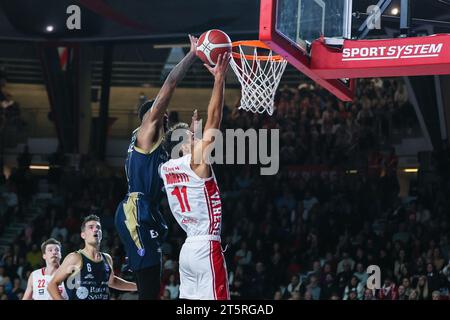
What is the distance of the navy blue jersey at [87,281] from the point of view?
8.97m

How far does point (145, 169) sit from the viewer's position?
8594mm

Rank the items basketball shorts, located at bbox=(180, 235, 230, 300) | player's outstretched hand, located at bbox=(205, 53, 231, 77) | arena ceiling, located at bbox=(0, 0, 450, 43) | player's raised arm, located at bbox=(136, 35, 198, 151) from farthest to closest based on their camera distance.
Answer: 1. arena ceiling, located at bbox=(0, 0, 450, 43)
2. player's raised arm, located at bbox=(136, 35, 198, 151)
3. basketball shorts, located at bbox=(180, 235, 230, 300)
4. player's outstretched hand, located at bbox=(205, 53, 231, 77)

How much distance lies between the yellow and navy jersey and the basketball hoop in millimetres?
1372

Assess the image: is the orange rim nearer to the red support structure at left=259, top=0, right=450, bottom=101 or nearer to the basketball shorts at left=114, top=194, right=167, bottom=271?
the red support structure at left=259, top=0, right=450, bottom=101

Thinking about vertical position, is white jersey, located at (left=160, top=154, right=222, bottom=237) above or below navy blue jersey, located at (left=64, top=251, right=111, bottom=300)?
above

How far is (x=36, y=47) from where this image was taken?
20.6 metres

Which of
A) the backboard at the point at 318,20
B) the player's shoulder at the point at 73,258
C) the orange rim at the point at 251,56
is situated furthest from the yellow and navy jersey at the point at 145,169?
the backboard at the point at 318,20

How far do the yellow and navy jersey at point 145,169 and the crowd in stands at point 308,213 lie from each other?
279 inches

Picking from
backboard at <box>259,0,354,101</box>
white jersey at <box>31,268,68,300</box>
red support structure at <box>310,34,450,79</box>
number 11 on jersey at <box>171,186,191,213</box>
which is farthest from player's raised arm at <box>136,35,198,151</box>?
white jersey at <box>31,268,68,300</box>

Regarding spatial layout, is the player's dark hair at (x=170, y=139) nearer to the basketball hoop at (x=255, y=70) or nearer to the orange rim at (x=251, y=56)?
the basketball hoop at (x=255, y=70)

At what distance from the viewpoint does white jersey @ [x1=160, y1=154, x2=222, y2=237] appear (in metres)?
7.98

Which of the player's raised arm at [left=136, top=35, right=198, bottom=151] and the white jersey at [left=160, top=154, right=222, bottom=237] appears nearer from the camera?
the white jersey at [left=160, top=154, right=222, bottom=237]

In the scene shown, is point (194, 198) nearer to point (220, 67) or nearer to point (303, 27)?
point (220, 67)
